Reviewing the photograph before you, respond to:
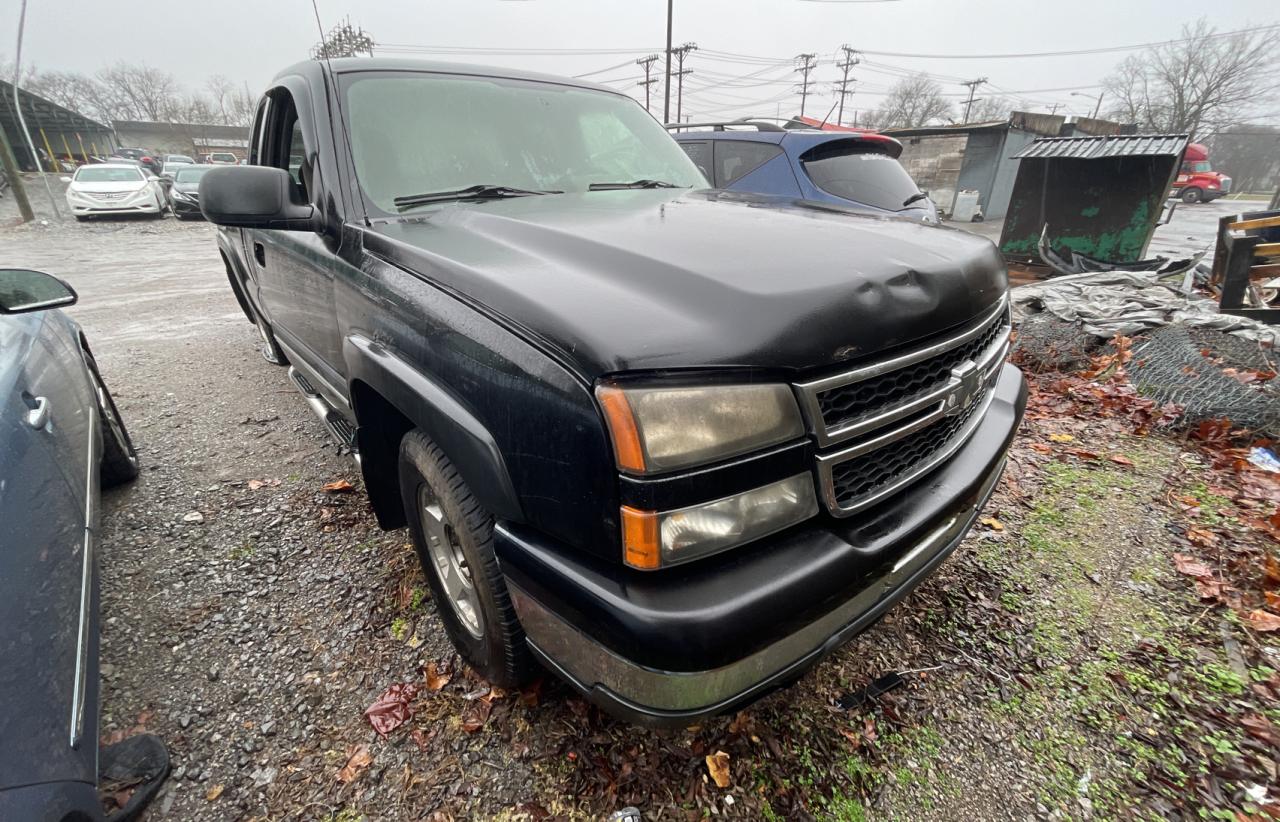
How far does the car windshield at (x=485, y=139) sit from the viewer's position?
2.05 meters

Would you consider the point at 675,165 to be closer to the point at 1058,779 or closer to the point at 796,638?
the point at 796,638

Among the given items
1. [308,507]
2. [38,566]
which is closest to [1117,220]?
[308,507]

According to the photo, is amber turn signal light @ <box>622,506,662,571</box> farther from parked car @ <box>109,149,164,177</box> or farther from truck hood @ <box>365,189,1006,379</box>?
parked car @ <box>109,149,164,177</box>

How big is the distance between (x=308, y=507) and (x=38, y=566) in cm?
166

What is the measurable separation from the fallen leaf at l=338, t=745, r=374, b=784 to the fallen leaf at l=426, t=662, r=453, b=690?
0.25 meters

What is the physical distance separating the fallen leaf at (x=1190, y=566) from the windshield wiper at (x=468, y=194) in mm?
2991

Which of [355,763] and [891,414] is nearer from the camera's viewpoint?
[891,414]

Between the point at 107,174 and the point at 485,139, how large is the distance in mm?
19509

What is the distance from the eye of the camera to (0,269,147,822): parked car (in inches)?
40.9

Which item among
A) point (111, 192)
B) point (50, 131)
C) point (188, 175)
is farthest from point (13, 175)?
point (50, 131)

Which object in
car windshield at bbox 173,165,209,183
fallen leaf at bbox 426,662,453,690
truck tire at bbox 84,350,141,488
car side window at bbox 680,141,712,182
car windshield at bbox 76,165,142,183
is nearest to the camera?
fallen leaf at bbox 426,662,453,690

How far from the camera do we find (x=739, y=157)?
4652mm

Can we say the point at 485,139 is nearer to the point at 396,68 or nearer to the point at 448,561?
the point at 396,68

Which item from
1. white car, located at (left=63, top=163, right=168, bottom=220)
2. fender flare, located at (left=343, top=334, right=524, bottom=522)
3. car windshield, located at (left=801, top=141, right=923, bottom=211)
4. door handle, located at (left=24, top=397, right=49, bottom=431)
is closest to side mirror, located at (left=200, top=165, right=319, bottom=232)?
fender flare, located at (left=343, top=334, right=524, bottom=522)
